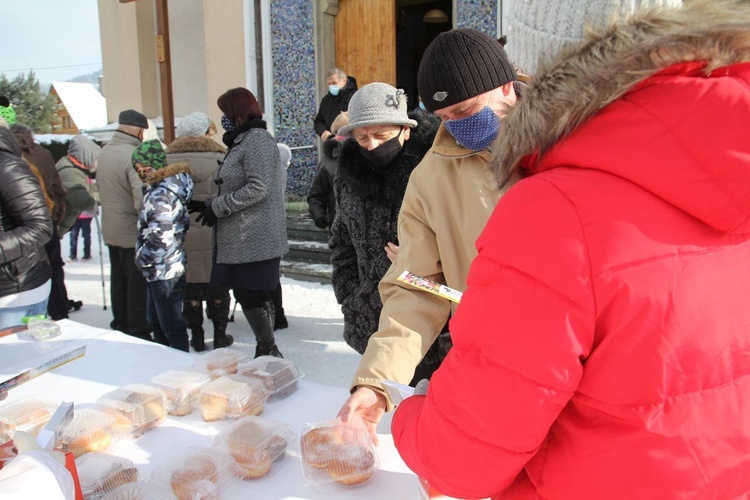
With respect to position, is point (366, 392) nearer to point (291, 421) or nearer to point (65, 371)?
point (291, 421)

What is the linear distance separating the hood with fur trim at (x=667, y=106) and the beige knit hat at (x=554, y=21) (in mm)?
56

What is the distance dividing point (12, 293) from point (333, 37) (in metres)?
6.05

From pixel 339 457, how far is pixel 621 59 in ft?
3.46

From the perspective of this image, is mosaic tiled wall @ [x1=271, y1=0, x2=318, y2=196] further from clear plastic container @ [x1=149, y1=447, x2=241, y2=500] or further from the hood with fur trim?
the hood with fur trim

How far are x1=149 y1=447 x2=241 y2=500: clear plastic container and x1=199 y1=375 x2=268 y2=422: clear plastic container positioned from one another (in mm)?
234

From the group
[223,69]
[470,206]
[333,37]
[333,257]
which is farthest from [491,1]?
[470,206]

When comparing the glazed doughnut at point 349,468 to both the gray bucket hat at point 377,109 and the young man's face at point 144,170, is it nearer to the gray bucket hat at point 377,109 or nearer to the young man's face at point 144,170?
the gray bucket hat at point 377,109

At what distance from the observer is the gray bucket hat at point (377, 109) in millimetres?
2236

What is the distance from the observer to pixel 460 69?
62.2 inches

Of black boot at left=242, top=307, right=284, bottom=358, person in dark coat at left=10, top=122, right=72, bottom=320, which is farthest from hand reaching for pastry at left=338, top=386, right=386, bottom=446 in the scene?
person in dark coat at left=10, top=122, right=72, bottom=320

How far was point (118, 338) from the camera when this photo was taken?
238cm

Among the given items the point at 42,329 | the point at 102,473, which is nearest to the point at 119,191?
the point at 42,329

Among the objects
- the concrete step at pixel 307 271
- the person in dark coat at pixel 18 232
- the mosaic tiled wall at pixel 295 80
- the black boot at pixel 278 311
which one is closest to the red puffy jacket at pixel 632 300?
the person in dark coat at pixel 18 232

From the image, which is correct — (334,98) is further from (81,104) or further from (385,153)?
(81,104)
